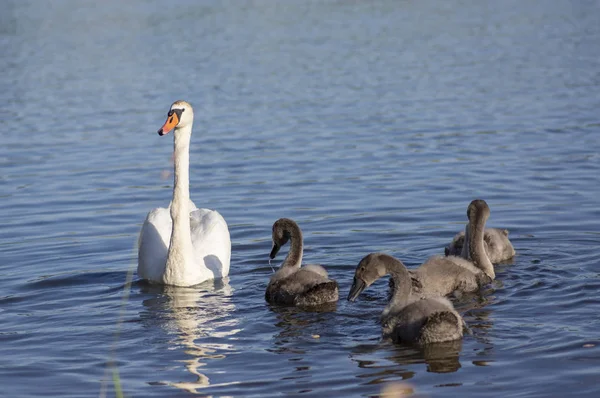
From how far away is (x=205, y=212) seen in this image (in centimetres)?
1229

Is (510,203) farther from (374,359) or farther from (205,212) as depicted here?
(374,359)

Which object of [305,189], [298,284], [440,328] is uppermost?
[305,189]

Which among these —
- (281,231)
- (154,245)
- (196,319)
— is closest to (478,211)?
(281,231)

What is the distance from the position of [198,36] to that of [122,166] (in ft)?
56.3

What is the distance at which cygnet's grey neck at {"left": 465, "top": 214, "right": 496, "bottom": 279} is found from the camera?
10.5m

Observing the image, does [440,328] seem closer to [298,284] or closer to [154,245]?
[298,284]

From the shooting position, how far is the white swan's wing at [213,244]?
37.7ft

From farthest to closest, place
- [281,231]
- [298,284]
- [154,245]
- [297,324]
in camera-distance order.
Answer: [154,245]
[281,231]
[298,284]
[297,324]

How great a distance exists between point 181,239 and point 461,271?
9.76 feet

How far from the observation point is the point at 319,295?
980 centimetres

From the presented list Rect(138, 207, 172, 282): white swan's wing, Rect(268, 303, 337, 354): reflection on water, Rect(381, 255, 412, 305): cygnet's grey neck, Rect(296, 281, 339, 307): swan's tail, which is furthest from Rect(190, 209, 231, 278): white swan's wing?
Rect(381, 255, 412, 305): cygnet's grey neck

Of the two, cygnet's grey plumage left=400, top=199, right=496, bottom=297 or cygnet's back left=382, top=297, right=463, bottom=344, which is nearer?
cygnet's back left=382, top=297, right=463, bottom=344

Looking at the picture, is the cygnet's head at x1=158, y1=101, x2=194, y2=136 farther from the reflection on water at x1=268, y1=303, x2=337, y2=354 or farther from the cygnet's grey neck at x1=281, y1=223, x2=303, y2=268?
the reflection on water at x1=268, y1=303, x2=337, y2=354

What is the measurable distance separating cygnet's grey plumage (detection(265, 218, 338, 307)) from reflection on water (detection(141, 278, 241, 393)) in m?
0.46
